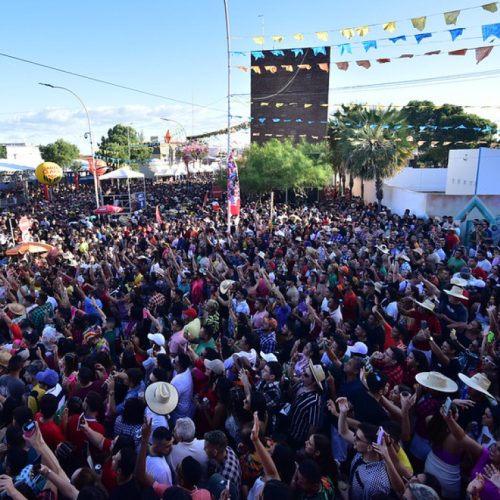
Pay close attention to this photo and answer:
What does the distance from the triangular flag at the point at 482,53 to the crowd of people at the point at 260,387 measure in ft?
17.4

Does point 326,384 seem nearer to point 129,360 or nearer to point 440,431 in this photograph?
point 440,431

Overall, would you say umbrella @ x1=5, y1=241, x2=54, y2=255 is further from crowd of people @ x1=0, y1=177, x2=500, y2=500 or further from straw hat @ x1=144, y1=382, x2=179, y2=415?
straw hat @ x1=144, y1=382, x2=179, y2=415

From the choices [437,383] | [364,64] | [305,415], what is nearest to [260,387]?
[305,415]

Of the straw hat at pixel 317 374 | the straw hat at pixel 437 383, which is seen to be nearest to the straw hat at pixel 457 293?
the straw hat at pixel 437 383

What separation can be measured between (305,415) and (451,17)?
35.6 ft

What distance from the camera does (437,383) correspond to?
3627 millimetres

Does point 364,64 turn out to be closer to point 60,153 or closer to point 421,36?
point 421,36

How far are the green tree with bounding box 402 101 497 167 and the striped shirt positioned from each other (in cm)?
4153

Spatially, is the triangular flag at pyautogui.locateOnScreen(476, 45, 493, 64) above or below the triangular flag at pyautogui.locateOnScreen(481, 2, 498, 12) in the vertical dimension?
below

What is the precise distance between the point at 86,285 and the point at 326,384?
6.26m

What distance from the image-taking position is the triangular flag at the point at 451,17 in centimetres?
1035

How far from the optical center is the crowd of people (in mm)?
2953

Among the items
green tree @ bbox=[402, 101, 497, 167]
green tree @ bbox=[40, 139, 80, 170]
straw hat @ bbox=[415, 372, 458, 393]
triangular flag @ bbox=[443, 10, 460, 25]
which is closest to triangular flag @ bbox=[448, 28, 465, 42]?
triangular flag @ bbox=[443, 10, 460, 25]

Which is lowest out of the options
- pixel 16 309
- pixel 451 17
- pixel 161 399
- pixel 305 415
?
pixel 16 309
